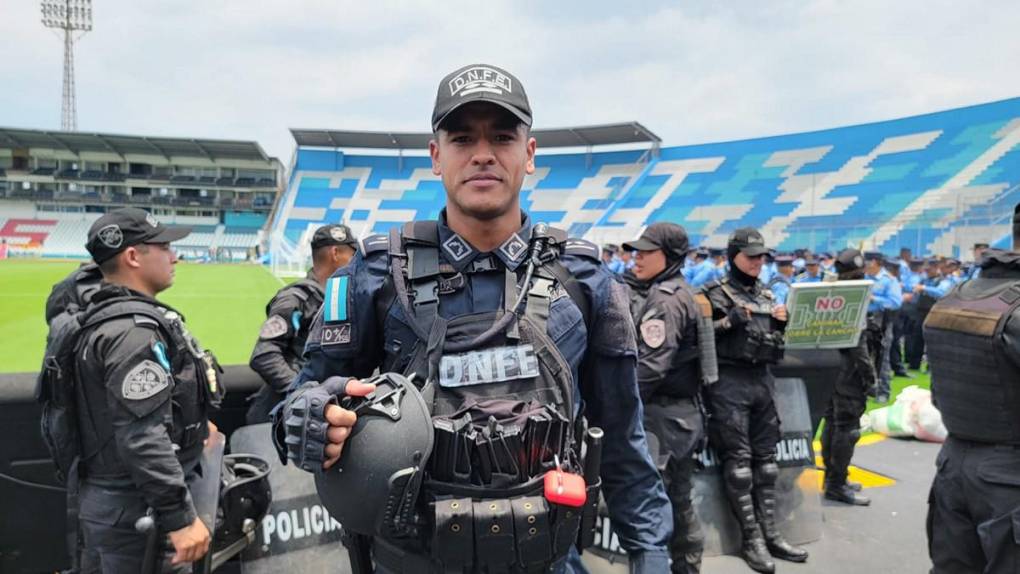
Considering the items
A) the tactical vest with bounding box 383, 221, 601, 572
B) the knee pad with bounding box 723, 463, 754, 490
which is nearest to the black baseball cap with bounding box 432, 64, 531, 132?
the tactical vest with bounding box 383, 221, 601, 572

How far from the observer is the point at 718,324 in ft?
13.5

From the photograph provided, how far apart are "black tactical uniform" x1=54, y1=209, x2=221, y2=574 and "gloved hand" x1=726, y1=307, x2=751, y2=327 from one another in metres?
3.13

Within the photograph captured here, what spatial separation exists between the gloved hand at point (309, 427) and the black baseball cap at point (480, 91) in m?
0.74

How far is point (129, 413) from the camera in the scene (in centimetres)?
235

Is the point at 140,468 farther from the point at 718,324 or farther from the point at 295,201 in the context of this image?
the point at 295,201

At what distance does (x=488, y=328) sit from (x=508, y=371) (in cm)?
12

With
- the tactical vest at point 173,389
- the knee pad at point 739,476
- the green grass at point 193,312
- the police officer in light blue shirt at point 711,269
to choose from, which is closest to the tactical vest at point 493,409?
the tactical vest at point 173,389

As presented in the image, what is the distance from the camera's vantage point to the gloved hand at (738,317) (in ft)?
13.2

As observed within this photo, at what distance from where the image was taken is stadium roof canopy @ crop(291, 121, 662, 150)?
44406 millimetres

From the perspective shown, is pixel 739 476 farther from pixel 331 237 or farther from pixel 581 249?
pixel 331 237

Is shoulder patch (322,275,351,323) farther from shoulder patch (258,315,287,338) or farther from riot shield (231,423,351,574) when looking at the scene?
shoulder patch (258,315,287,338)

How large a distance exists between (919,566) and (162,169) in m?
70.5

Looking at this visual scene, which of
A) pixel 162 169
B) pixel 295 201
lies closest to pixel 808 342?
pixel 295 201

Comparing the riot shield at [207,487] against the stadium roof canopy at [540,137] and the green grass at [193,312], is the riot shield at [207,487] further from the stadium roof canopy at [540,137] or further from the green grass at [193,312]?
the stadium roof canopy at [540,137]
